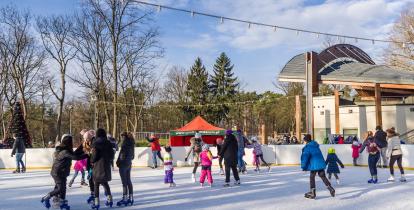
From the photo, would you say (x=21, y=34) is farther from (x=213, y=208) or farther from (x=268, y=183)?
(x=213, y=208)

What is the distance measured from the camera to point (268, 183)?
11.4 m

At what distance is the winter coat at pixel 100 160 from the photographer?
7195 millimetres

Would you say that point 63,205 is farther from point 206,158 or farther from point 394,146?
point 394,146

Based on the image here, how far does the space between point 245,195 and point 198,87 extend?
4406 cm

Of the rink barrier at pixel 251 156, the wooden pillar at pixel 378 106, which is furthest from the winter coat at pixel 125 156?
the wooden pillar at pixel 378 106

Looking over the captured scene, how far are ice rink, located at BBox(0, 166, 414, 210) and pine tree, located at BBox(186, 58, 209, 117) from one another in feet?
128

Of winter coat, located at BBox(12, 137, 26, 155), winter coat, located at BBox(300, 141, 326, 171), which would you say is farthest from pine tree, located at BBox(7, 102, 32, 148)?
winter coat, located at BBox(300, 141, 326, 171)

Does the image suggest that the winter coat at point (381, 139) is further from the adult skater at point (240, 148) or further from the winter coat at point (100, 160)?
the winter coat at point (100, 160)

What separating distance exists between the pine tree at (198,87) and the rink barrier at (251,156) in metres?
31.1

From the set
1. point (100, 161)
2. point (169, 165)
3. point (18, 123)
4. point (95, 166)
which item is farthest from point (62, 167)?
point (18, 123)

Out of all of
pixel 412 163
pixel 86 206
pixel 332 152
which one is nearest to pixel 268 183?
pixel 332 152

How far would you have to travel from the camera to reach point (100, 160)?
7.24m

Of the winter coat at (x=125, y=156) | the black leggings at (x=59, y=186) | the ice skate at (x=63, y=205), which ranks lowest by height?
the ice skate at (x=63, y=205)

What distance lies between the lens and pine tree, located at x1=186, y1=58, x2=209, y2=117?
51562mm
